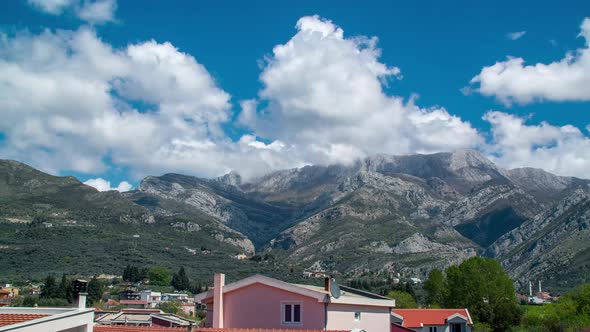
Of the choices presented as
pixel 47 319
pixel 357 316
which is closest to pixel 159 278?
pixel 357 316

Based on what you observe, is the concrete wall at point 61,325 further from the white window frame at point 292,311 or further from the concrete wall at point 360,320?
the concrete wall at point 360,320

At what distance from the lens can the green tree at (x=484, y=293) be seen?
61.3 m

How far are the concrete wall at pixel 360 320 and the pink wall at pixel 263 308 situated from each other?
2.27 feet

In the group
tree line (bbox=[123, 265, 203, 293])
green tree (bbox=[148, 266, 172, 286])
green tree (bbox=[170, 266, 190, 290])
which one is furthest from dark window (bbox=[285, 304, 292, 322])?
green tree (bbox=[148, 266, 172, 286])

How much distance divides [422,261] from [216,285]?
16158cm

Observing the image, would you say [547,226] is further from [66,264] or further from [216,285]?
[216,285]

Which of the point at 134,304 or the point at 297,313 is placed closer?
the point at 297,313

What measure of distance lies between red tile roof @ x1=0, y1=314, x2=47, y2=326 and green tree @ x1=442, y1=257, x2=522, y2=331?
5470 cm

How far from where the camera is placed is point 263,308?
2341cm

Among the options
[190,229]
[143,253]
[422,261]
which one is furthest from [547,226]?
[143,253]

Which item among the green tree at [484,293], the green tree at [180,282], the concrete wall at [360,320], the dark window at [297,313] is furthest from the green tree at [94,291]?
the dark window at [297,313]

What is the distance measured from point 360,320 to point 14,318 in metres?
14.3

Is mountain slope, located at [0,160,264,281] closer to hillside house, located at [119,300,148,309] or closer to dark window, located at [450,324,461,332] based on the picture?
hillside house, located at [119,300,148,309]

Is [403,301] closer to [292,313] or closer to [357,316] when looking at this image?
[357,316]
